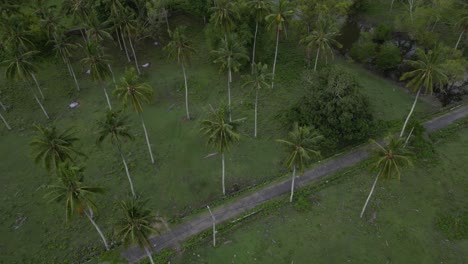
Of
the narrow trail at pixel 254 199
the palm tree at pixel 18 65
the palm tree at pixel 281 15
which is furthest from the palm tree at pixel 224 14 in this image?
the palm tree at pixel 18 65

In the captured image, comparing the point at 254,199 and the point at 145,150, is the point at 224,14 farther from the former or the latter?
the point at 254,199

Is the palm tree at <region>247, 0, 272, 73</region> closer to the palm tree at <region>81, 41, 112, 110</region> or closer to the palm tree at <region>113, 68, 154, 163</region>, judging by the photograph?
the palm tree at <region>113, 68, 154, 163</region>

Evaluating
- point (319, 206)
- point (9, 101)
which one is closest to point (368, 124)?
point (319, 206)

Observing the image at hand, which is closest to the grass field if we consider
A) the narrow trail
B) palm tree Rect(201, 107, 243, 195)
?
the narrow trail

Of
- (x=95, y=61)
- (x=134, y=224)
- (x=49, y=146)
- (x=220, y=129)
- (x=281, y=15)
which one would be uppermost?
(x=281, y=15)

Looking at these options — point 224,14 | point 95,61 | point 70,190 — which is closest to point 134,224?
point 70,190

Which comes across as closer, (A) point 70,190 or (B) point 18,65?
(A) point 70,190
